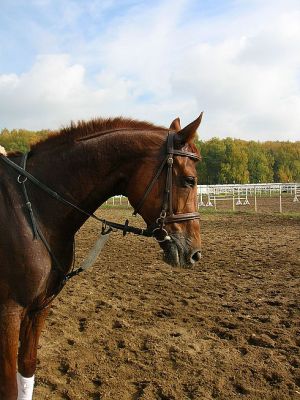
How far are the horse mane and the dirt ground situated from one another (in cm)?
247

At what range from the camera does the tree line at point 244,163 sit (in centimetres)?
7906

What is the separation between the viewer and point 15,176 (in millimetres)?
2863

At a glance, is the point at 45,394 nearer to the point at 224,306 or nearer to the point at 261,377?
→ the point at 261,377

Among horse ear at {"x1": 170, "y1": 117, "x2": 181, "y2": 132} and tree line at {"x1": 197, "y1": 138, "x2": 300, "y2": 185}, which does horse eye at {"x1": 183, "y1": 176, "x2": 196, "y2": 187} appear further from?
tree line at {"x1": 197, "y1": 138, "x2": 300, "y2": 185}

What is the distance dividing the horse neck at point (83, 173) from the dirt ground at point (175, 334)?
204cm

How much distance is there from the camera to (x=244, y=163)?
81.8 m

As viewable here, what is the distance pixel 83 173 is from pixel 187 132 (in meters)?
0.80

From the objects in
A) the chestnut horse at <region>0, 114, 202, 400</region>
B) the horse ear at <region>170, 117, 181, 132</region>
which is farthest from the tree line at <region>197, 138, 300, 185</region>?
the chestnut horse at <region>0, 114, 202, 400</region>

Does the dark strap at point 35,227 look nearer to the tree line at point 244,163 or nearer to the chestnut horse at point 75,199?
the chestnut horse at point 75,199

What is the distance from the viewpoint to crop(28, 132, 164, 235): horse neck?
2.87 m

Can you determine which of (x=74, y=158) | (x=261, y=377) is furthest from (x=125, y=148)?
(x=261, y=377)

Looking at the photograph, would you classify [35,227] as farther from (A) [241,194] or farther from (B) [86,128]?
(A) [241,194]

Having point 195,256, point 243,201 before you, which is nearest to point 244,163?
point 243,201

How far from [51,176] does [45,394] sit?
2301 millimetres
